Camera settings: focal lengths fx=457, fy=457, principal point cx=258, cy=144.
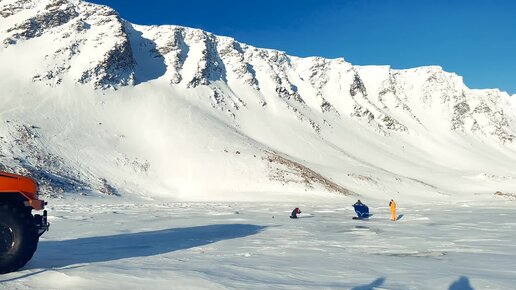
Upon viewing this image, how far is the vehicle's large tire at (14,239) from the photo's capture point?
8.80 m

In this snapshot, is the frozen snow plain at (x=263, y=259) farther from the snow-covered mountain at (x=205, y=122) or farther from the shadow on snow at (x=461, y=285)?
the snow-covered mountain at (x=205, y=122)

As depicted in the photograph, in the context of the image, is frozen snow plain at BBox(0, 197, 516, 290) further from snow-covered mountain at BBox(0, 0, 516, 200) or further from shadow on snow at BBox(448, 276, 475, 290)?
snow-covered mountain at BBox(0, 0, 516, 200)

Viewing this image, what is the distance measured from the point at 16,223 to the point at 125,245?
5475 millimetres

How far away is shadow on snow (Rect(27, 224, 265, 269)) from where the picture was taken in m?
10.9

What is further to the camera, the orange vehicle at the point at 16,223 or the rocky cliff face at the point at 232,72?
the rocky cliff face at the point at 232,72

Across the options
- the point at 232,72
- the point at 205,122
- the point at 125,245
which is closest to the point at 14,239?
the point at 125,245

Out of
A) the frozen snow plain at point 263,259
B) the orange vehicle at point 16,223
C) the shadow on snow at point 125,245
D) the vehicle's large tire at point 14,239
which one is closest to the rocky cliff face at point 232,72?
the shadow on snow at point 125,245

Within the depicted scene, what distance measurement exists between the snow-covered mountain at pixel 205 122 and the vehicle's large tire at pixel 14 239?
39.2 m

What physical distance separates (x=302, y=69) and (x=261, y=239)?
125166 mm

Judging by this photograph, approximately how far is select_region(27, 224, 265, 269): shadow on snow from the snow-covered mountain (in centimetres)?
3190

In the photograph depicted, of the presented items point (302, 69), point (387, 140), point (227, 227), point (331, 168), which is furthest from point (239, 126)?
point (227, 227)

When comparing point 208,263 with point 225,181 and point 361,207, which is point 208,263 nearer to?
point 361,207

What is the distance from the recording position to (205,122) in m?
80.4

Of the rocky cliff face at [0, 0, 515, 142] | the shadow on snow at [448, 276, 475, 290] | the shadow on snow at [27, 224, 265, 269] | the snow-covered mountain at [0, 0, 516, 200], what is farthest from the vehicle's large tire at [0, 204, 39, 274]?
the rocky cliff face at [0, 0, 515, 142]
